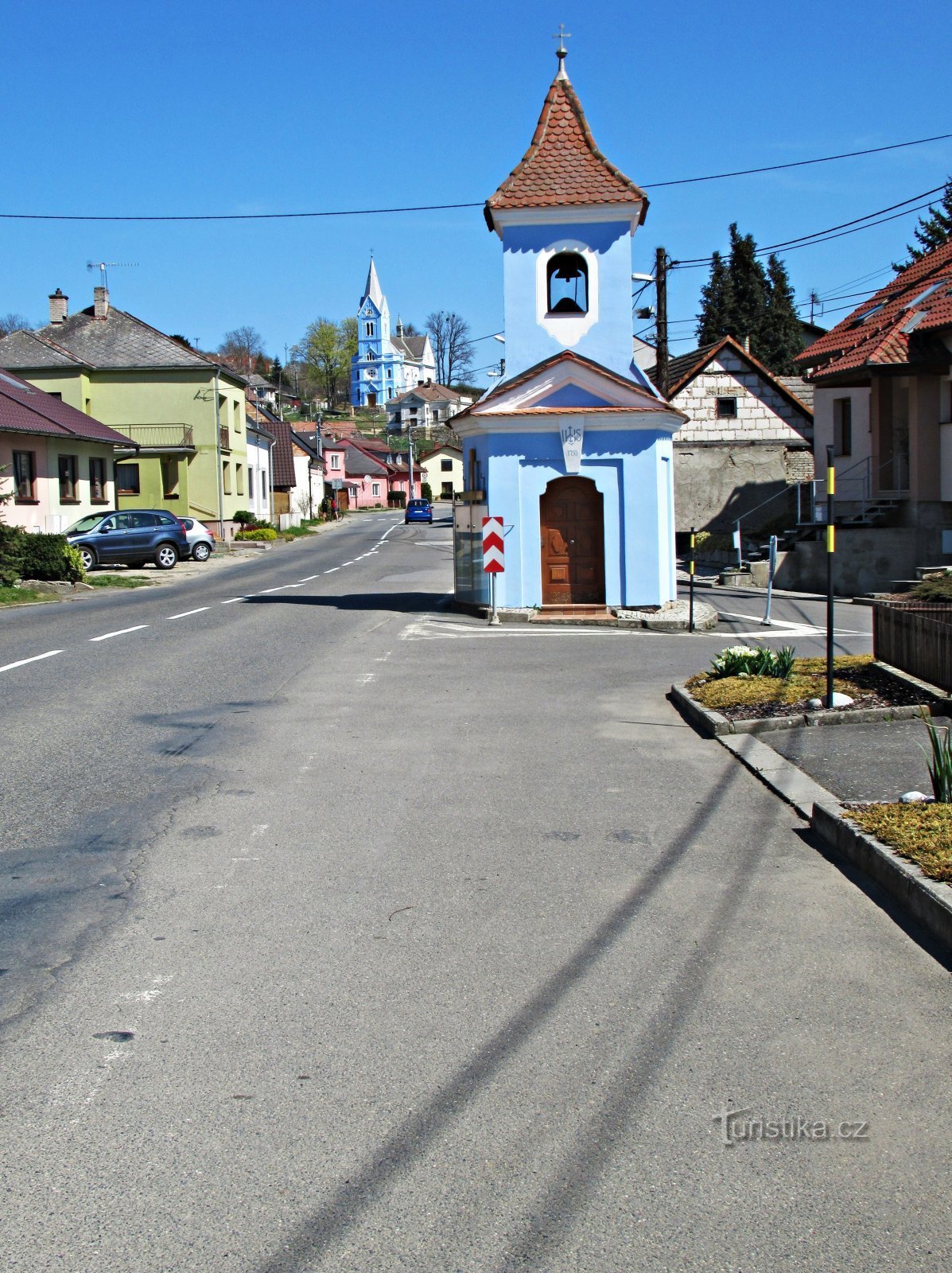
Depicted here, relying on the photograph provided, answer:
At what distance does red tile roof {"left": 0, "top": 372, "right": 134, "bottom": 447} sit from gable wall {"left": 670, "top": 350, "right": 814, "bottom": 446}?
2022cm

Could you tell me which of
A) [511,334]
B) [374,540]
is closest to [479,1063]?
[511,334]

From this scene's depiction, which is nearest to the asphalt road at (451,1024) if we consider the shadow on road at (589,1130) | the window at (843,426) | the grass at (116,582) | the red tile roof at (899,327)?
the shadow on road at (589,1130)

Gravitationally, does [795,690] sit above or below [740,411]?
below

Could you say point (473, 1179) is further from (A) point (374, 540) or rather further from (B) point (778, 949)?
(A) point (374, 540)

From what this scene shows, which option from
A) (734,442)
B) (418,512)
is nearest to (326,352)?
(418,512)

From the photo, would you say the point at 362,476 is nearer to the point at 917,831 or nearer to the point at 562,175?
the point at 562,175

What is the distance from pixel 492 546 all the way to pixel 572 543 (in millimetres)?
1686

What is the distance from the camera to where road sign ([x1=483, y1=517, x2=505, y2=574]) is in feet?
70.5

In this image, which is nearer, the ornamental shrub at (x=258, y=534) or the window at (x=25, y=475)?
the window at (x=25, y=475)

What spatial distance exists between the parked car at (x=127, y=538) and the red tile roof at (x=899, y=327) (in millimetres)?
20217

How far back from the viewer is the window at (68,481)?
39812 millimetres

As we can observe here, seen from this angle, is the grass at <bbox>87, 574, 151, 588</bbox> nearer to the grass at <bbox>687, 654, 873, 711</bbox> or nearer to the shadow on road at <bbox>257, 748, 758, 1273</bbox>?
the grass at <bbox>687, 654, 873, 711</bbox>

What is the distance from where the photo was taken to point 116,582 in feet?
105

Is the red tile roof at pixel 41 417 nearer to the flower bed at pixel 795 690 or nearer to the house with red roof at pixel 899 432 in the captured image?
the house with red roof at pixel 899 432
